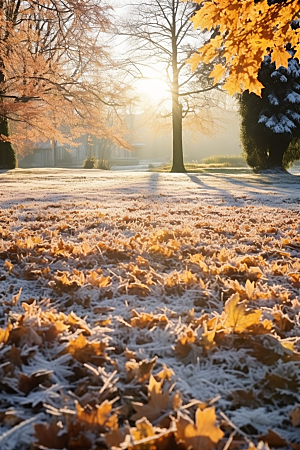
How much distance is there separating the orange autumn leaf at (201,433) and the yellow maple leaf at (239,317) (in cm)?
68

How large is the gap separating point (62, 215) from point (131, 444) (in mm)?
4327

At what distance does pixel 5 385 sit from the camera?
126 cm

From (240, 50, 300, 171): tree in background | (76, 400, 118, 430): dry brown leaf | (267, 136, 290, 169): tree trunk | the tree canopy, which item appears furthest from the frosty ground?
(267, 136, 290, 169): tree trunk

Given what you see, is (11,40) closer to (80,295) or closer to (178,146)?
(178,146)

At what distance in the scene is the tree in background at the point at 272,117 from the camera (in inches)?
671

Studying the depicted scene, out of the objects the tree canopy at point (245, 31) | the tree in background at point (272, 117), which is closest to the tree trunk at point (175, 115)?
the tree in background at point (272, 117)

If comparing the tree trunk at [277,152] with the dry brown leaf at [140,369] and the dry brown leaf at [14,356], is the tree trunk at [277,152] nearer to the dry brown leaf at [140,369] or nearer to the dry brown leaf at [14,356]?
the dry brown leaf at [140,369]

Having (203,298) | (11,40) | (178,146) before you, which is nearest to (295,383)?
(203,298)

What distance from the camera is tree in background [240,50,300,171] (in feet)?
55.9

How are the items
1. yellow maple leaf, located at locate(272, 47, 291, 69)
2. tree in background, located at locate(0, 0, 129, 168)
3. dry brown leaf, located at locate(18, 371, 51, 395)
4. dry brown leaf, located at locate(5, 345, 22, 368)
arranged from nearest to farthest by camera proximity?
dry brown leaf, located at locate(18, 371, 51, 395) → dry brown leaf, located at locate(5, 345, 22, 368) → yellow maple leaf, located at locate(272, 47, 291, 69) → tree in background, located at locate(0, 0, 129, 168)

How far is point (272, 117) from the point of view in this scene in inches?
688

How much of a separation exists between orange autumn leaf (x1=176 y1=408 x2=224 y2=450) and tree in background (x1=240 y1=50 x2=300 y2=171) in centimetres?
1757

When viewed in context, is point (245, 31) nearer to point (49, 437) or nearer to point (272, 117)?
point (49, 437)

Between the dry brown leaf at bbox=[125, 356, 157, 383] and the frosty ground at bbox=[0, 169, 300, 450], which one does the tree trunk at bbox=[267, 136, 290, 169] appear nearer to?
the frosty ground at bbox=[0, 169, 300, 450]
